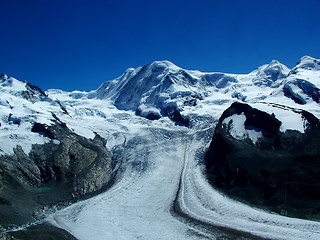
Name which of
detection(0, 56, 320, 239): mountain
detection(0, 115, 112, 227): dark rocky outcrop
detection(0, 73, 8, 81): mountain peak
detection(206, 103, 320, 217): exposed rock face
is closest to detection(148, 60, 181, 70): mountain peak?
detection(0, 56, 320, 239): mountain

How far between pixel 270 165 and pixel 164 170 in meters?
21.2

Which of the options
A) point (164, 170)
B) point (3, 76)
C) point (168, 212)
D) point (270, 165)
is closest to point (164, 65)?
point (3, 76)

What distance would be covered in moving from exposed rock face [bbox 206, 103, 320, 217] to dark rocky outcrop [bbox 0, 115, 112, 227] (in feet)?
75.4

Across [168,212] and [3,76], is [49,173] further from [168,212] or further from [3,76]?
[3,76]

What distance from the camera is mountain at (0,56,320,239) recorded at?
41.1 m

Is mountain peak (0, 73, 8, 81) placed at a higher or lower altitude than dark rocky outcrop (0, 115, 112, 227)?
higher

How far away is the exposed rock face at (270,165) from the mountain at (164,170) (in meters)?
0.20

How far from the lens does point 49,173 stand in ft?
201

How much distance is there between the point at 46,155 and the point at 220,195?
118ft

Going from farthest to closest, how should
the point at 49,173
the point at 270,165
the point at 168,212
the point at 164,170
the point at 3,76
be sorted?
the point at 3,76 < the point at 164,170 < the point at 49,173 < the point at 270,165 < the point at 168,212

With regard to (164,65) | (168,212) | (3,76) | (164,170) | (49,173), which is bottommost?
(168,212)

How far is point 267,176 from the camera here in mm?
49000

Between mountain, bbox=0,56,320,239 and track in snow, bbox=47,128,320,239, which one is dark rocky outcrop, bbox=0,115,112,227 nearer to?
mountain, bbox=0,56,320,239

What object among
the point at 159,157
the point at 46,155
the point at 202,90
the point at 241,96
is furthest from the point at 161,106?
the point at 46,155
